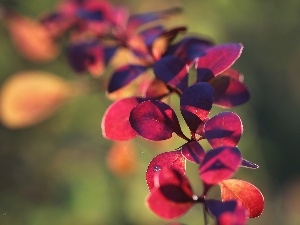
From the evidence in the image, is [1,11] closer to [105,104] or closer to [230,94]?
[230,94]

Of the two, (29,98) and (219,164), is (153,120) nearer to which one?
(219,164)

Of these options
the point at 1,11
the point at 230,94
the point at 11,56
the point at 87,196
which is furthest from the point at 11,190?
the point at 230,94

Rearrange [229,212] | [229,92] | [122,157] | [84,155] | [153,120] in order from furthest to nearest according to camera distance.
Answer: [84,155] → [122,157] → [229,92] → [153,120] → [229,212]

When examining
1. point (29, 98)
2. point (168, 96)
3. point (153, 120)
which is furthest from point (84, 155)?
point (153, 120)

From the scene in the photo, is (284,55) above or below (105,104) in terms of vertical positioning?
below

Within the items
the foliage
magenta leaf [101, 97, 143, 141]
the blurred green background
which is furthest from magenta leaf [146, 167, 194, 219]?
the blurred green background

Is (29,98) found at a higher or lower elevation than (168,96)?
lower

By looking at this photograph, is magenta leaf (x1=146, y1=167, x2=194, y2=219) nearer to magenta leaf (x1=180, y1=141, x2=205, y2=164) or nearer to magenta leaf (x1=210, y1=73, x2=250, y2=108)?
magenta leaf (x1=180, y1=141, x2=205, y2=164)

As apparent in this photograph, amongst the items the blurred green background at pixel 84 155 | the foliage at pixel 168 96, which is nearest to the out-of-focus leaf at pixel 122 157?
the blurred green background at pixel 84 155
